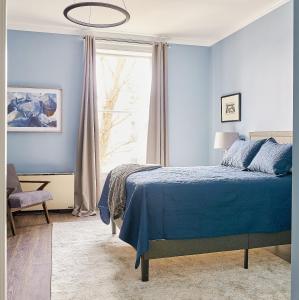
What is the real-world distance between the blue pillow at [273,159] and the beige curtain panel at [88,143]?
8.50ft

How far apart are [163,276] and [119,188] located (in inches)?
38.4

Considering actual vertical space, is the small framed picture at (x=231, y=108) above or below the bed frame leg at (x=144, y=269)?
above

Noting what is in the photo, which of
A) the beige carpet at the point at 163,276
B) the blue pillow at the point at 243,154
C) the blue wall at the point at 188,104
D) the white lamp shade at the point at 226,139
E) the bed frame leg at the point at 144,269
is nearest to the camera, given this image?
the beige carpet at the point at 163,276

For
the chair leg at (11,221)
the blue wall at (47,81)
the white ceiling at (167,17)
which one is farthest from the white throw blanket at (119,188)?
the white ceiling at (167,17)

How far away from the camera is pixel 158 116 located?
5.74 m

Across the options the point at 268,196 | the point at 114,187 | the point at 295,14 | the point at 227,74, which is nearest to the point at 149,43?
the point at 227,74

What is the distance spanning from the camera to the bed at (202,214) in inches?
109

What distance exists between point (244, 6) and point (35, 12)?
2.86m

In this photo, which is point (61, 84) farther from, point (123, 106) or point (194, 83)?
point (194, 83)

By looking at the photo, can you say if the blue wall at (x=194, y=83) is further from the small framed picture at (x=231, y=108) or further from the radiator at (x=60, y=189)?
the radiator at (x=60, y=189)

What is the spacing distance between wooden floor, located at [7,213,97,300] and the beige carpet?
92 mm

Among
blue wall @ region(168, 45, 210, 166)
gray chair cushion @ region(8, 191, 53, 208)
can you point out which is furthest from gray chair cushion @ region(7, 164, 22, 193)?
blue wall @ region(168, 45, 210, 166)

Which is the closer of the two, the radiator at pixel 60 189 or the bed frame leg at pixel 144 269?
the bed frame leg at pixel 144 269

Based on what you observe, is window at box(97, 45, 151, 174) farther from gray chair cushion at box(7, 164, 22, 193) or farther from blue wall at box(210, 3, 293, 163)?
gray chair cushion at box(7, 164, 22, 193)
